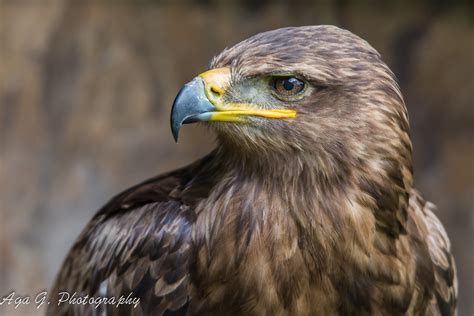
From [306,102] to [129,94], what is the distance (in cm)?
293

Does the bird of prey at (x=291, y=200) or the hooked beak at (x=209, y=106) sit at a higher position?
the hooked beak at (x=209, y=106)

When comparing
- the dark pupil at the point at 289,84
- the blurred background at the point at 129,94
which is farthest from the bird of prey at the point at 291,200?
the blurred background at the point at 129,94

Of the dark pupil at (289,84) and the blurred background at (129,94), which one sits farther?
the blurred background at (129,94)

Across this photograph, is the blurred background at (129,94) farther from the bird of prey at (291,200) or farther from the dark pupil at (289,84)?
the dark pupil at (289,84)

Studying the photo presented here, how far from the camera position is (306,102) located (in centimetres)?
314

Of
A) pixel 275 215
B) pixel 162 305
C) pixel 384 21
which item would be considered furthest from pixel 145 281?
pixel 384 21

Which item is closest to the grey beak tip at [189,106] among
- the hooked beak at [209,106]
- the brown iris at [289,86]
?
the hooked beak at [209,106]

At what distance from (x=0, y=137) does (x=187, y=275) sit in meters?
2.76

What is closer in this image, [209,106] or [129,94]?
[209,106]

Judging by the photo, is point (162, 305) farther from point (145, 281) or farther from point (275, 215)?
point (275, 215)

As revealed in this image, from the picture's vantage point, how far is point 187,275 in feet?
11.1

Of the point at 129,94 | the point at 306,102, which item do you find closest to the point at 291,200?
the point at 306,102

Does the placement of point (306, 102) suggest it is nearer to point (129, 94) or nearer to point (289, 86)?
point (289, 86)

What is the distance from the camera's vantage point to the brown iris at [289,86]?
10.2 ft
